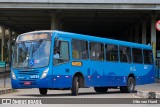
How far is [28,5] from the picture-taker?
3959 cm

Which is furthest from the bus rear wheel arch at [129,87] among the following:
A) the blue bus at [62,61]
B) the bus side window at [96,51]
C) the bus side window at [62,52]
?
the bus side window at [62,52]

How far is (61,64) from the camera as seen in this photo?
19.1 m

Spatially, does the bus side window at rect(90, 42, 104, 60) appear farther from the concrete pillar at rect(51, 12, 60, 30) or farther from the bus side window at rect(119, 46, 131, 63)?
the concrete pillar at rect(51, 12, 60, 30)

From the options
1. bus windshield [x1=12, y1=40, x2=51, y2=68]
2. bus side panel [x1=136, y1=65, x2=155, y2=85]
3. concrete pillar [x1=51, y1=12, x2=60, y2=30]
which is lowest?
bus side panel [x1=136, y1=65, x2=155, y2=85]

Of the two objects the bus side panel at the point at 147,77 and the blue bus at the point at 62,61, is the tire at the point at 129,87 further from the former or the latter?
the blue bus at the point at 62,61

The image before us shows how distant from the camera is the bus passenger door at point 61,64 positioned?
18781mm

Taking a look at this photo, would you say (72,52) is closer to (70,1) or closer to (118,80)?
(118,80)

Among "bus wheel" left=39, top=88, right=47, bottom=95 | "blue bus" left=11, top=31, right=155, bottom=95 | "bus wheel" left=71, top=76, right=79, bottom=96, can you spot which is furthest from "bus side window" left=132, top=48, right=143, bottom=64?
"bus wheel" left=39, top=88, right=47, bottom=95

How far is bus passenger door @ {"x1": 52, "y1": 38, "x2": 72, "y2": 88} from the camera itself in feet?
61.6

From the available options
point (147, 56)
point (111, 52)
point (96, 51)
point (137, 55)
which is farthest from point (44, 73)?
point (147, 56)

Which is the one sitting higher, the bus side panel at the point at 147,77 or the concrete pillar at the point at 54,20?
the concrete pillar at the point at 54,20

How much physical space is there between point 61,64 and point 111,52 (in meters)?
4.63

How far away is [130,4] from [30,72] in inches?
A: 875

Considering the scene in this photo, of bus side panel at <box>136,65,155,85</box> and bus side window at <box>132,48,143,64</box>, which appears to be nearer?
bus side window at <box>132,48,143,64</box>
